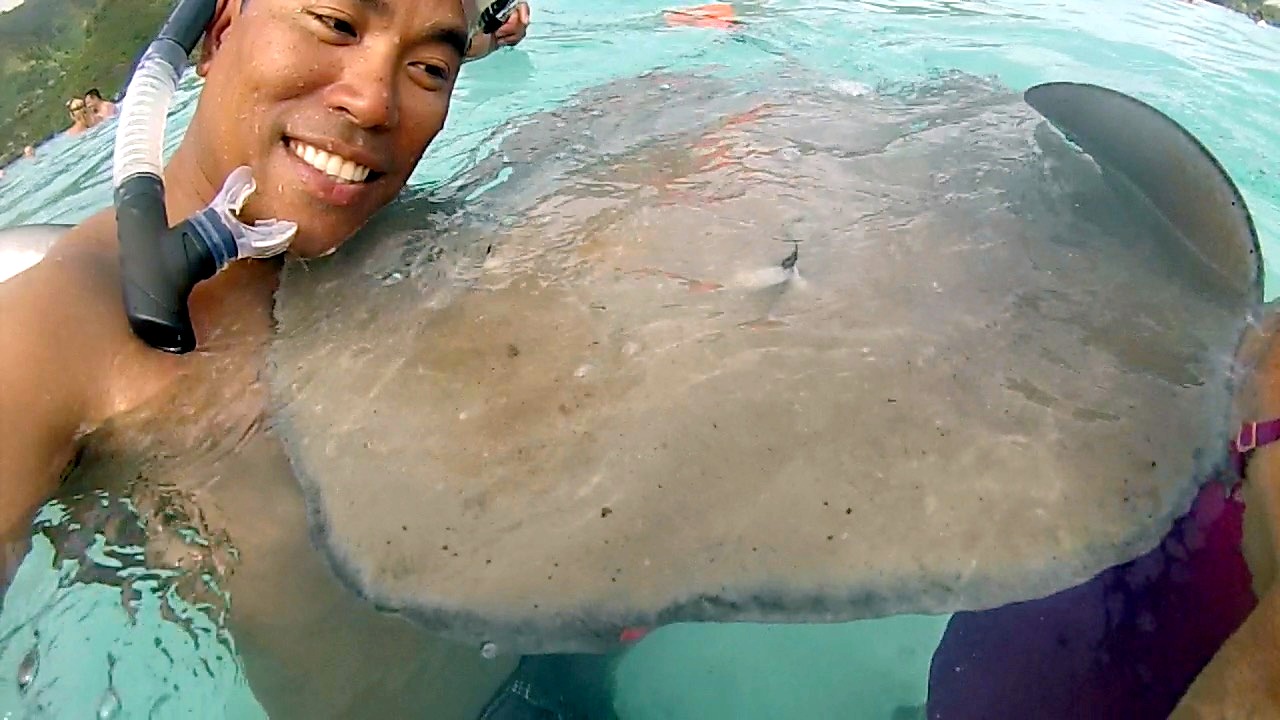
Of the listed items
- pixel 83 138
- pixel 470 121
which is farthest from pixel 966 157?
pixel 83 138

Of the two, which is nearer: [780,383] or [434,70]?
[780,383]

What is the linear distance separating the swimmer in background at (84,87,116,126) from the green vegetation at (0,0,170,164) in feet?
0.92

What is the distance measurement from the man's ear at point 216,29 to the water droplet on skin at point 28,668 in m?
1.66

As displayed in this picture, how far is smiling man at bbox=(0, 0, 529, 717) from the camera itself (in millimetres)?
2014

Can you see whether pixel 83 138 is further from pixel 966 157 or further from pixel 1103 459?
pixel 1103 459

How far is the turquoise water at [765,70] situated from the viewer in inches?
93.9

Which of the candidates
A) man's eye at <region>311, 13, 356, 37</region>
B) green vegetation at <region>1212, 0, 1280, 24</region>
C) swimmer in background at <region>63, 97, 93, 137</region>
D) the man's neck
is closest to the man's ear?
the man's neck

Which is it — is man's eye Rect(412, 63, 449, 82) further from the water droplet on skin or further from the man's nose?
the water droplet on skin

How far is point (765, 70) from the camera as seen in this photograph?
166 inches

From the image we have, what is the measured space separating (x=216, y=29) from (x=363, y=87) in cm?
66

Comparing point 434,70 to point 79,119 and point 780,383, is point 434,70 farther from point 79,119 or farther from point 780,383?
point 79,119

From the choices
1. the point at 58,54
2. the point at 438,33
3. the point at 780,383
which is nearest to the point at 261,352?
the point at 438,33

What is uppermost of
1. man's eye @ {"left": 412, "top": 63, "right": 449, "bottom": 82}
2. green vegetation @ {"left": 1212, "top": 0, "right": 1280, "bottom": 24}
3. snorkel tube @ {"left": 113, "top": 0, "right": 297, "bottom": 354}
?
man's eye @ {"left": 412, "top": 63, "right": 449, "bottom": 82}

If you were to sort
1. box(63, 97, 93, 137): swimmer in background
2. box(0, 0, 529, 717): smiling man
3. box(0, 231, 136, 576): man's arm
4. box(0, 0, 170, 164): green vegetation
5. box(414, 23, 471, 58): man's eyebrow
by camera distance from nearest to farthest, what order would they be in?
box(0, 231, 136, 576): man's arm → box(0, 0, 529, 717): smiling man → box(414, 23, 471, 58): man's eyebrow → box(63, 97, 93, 137): swimmer in background → box(0, 0, 170, 164): green vegetation
